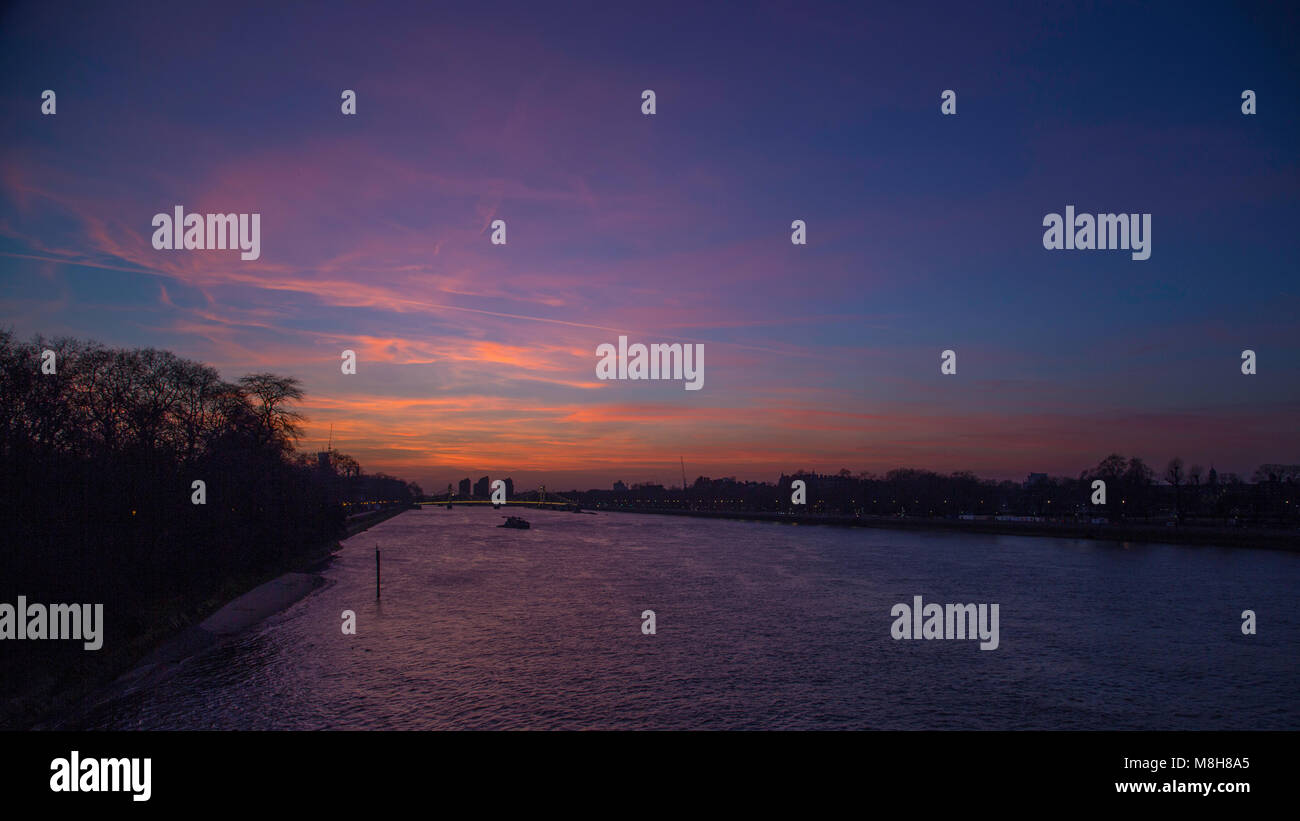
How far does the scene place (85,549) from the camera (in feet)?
105

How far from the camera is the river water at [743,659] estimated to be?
81.9ft

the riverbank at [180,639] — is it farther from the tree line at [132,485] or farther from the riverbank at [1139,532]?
the riverbank at [1139,532]

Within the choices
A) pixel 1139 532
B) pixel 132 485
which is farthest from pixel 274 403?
pixel 1139 532

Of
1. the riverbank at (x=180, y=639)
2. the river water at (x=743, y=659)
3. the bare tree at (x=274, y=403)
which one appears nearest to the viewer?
the riverbank at (x=180, y=639)

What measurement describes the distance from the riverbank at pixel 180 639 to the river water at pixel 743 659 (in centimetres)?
94

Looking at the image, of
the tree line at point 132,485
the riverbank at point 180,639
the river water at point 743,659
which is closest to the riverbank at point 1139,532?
the river water at point 743,659

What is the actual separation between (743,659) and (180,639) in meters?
28.2

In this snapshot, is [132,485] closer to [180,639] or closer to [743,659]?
[180,639]

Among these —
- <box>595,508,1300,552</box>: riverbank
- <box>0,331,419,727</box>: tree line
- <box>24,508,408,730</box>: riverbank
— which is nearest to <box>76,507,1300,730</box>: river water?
<box>24,508,408,730</box>: riverbank

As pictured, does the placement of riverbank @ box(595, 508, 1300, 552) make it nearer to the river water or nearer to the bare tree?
the river water

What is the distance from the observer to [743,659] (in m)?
33.0

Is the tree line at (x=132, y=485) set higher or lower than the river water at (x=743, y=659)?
higher
